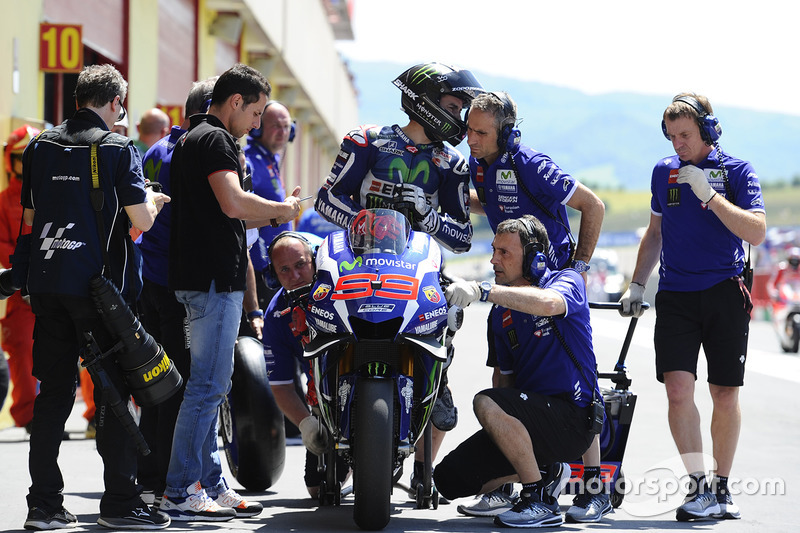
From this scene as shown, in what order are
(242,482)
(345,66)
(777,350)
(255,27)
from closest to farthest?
(242,482)
(777,350)
(255,27)
(345,66)

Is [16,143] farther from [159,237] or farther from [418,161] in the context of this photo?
[418,161]

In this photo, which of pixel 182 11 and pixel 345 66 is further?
pixel 345 66

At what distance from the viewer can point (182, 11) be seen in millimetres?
17531

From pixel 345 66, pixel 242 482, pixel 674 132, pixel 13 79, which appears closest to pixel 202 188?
pixel 242 482

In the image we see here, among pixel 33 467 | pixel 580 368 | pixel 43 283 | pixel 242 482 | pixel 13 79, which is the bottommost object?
pixel 242 482

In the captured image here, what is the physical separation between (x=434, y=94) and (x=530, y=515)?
7.25ft

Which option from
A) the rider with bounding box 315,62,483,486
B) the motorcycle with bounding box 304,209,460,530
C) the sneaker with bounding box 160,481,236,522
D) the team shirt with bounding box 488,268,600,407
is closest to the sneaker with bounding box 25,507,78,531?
the sneaker with bounding box 160,481,236,522

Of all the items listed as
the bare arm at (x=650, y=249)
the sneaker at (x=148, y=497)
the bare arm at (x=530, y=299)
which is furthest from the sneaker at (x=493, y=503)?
the sneaker at (x=148, y=497)

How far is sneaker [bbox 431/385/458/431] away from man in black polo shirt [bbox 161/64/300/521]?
3.36ft

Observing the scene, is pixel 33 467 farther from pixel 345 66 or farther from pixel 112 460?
pixel 345 66

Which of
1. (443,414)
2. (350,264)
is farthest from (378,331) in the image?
(443,414)

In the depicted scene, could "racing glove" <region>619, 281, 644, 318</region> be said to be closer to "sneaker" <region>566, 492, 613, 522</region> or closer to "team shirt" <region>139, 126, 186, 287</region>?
"sneaker" <region>566, 492, 613, 522</region>

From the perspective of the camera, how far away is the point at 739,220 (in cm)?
633

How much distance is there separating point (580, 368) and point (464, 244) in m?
0.92
